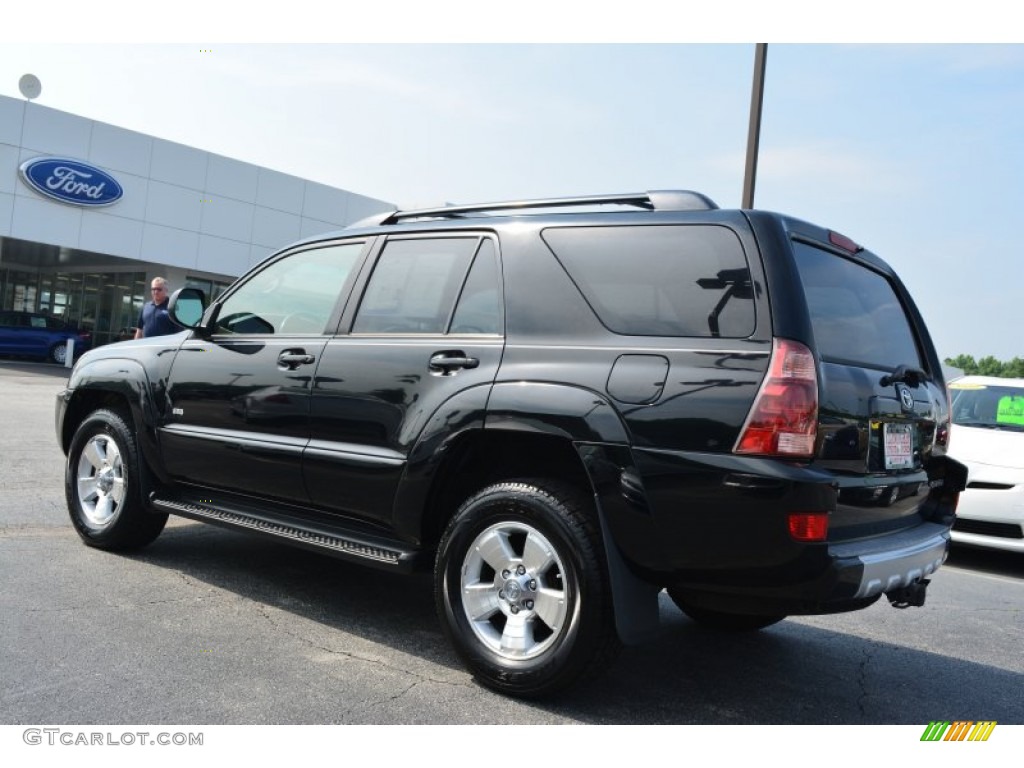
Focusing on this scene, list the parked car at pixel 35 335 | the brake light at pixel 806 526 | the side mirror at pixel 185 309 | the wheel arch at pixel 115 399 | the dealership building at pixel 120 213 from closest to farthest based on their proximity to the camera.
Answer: the brake light at pixel 806 526 < the wheel arch at pixel 115 399 < the side mirror at pixel 185 309 < the dealership building at pixel 120 213 < the parked car at pixel 35 335

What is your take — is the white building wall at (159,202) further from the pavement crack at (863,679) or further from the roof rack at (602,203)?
the pavement crack at (863,679)

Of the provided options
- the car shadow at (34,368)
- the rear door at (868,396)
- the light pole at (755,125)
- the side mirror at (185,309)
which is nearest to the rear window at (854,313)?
the rear door at (868,396)

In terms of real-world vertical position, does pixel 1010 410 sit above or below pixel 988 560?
above

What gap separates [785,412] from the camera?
9.50 ft

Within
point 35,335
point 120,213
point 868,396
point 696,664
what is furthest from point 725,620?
point 35,335

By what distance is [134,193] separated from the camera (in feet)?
86.9

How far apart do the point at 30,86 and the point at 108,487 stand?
23.2 metres

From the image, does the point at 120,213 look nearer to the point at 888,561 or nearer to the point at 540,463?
the point at 540,463

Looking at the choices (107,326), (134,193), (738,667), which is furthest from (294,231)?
(738,667)

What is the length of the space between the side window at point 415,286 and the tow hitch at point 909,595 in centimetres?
209

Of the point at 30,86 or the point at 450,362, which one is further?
the point at 30,86

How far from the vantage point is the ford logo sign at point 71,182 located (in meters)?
24.2

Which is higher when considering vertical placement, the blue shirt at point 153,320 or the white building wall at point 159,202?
the white building wall at point 159,202

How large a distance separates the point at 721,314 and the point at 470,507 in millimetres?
1204
